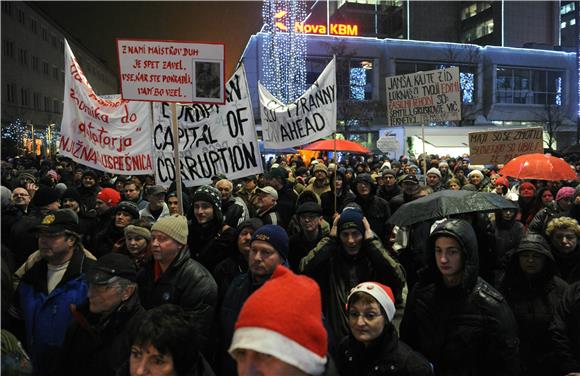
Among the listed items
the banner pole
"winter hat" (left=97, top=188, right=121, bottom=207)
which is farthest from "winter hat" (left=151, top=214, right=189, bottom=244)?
"winter hat" (left=97, top=188, right=121, bottom=207)

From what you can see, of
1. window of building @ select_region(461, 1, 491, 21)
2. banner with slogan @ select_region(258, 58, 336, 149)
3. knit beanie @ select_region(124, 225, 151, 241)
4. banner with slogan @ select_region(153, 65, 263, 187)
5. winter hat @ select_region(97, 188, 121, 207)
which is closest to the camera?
knit beanie @ select_region(124, 225, 151, 241)

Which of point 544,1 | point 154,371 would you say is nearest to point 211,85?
point 154,371

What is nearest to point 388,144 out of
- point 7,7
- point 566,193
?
point 566,193

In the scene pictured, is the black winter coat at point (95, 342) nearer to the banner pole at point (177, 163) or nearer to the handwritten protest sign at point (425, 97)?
the banner pole at point (177, 163)

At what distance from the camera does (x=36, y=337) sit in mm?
3330

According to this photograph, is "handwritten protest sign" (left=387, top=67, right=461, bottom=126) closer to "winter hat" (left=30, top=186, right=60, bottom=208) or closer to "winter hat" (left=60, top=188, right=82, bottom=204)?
"winter hat" (left=60, top=188, right=82, bottom=204)

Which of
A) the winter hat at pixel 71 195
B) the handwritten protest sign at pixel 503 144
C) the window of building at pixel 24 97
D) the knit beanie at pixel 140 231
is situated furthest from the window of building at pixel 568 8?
the knit beanie at pixel 140 231

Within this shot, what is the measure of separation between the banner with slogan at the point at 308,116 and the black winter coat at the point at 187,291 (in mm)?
4546

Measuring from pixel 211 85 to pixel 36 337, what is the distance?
10.1 feet

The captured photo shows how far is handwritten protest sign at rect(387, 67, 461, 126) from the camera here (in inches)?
356

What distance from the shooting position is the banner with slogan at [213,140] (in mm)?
6250

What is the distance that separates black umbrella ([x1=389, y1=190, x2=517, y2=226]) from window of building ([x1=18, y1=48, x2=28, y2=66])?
57594 millimetres

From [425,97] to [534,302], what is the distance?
627cm

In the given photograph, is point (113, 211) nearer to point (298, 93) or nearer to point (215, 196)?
point (215, 196)
